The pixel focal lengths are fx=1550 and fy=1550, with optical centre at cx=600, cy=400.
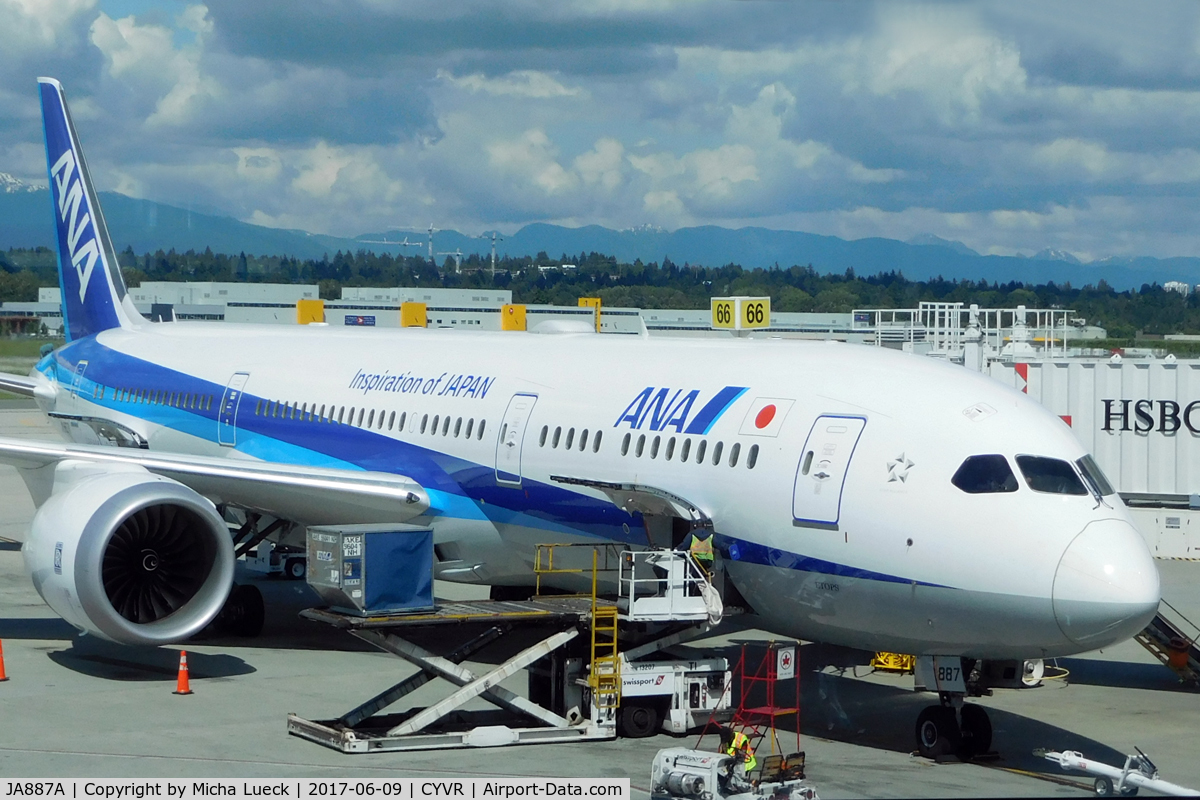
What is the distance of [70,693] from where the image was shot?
16938 millimetres

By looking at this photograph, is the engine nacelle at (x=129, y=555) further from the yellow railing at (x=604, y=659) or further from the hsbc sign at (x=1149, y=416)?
the hsbc sign at (x=1149, y=416)

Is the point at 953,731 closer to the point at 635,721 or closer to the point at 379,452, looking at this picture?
the point at 635,721

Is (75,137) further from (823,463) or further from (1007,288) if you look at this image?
(1007,288)

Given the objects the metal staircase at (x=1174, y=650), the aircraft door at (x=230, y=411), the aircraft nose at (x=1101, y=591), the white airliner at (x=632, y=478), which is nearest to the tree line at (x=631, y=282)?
the aircraft door at (x=230, y=411)

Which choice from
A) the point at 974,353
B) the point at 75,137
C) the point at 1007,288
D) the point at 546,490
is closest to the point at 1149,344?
the point at 1007,288

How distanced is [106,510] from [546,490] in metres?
5.04

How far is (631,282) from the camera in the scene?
11731 cm

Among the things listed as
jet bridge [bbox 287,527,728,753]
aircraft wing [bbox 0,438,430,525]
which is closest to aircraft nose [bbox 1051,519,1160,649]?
jet bridge [bbox 287,527,728,753]

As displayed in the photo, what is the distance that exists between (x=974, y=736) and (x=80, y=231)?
762 inches

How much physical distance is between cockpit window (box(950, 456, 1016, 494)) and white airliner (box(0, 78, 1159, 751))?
19mm

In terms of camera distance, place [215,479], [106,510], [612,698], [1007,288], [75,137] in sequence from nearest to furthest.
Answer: [612,698] < [106,510] < [215,479] < [75,137] < [1007,288]

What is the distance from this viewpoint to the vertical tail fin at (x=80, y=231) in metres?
27.4

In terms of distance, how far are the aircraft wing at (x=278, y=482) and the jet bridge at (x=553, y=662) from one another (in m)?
3.42


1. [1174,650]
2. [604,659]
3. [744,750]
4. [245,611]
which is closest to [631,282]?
Result: [245,611]
